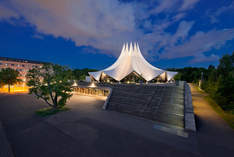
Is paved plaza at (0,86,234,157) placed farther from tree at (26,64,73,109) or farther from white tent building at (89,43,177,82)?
white tent building at (89,43,177,82)

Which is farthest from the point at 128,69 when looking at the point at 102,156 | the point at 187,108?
the point at 102,156

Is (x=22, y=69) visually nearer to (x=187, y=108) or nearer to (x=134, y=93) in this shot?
(x=134, y=93)

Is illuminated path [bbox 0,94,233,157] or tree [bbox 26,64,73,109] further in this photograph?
tree [bbox 26,64,73,109]

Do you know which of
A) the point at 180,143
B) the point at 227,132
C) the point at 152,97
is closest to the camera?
the point at 180,143

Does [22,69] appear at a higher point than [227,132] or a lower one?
higher

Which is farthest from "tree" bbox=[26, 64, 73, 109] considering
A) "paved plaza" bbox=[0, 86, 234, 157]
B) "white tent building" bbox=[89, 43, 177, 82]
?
"white tent building" bbox=[89, 43, 177, 82]

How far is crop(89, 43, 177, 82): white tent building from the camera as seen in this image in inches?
931

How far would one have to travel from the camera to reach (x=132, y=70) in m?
23.2

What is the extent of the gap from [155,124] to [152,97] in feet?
11.3

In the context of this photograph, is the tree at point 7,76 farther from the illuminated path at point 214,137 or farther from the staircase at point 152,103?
the illuminated path at point 214,137

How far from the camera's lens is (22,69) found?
1507 inches

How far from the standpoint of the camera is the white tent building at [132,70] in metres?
23.6

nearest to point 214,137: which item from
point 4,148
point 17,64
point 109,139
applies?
point 109,139

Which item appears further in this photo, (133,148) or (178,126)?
(178,126)
